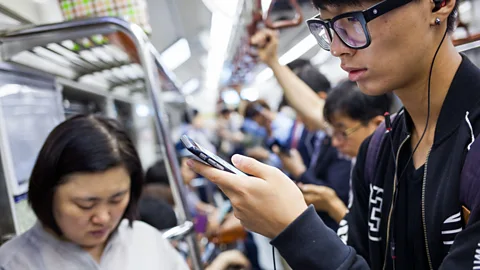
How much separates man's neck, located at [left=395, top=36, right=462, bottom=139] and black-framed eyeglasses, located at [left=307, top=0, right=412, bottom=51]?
18 centimetres

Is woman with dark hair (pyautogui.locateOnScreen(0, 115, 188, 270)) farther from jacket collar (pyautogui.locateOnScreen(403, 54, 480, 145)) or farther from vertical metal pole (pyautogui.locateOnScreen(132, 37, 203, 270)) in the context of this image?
jacket collar (pyautogui.locateOnScreen(403, 54, 480, 145))

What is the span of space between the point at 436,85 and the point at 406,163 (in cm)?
22

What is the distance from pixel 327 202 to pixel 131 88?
2663 mm

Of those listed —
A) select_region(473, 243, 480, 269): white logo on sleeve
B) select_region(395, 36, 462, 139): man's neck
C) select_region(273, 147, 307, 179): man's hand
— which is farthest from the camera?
select_region(273, 147, 307, 179): man's hand

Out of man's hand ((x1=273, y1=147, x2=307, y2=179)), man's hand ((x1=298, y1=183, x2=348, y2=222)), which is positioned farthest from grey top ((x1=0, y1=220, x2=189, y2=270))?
man's hand ((x1=273, y1=147, x2=307, y2=179))

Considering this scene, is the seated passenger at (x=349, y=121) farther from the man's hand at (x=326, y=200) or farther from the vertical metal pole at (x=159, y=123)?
the vertical metal pole at (x=159, y=123)

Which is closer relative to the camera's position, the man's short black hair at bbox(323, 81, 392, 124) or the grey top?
the grey top

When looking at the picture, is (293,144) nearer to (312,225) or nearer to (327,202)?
(327,202)

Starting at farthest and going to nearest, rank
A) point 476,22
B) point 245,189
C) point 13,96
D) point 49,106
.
Answer: 1. point 476,22
2. point 49,106
3. point 13,96
4. point 245,189

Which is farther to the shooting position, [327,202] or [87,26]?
[327,202]

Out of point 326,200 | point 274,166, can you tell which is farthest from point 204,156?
point 326,200

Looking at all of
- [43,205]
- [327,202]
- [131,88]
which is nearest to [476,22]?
[327,202]

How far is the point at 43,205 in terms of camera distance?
4.46 ft

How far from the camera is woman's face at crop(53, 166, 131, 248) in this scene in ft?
4.40
